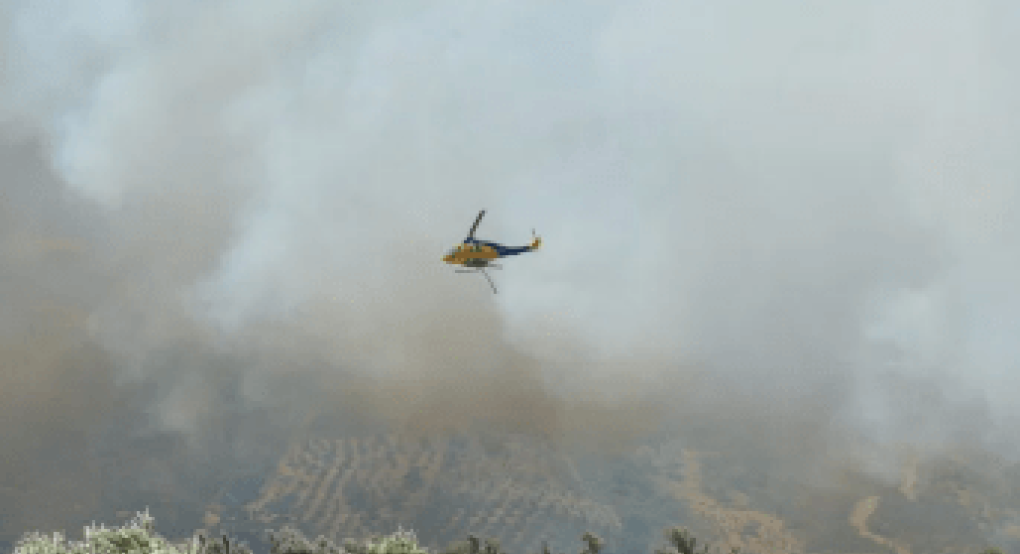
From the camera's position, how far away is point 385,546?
407ft

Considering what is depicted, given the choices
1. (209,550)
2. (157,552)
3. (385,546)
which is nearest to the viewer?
(157,552)

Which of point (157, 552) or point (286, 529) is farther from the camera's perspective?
point (286, 529)

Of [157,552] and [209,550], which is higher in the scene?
[209,550]

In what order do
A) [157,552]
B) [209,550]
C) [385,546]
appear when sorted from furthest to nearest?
[209,550] < [385,546] < [157,552]

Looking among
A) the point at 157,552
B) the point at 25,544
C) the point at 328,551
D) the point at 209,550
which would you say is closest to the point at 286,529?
the point at 328,551

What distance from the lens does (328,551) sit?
168 m

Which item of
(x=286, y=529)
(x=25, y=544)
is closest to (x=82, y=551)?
(x=25, y=544)

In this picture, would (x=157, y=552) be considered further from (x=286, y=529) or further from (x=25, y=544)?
(x=286, y=529)

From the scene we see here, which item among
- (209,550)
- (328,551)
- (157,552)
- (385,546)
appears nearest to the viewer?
(157,552)

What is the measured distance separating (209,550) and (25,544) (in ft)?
238

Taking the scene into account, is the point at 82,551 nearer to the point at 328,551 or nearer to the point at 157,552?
the point at 157,552

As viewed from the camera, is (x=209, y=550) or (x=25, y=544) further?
(x=209, y=550)

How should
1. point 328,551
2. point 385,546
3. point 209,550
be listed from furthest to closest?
point 209,550
point 328,551
point 385,546

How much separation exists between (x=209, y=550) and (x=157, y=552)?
92296 mm
